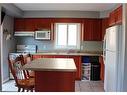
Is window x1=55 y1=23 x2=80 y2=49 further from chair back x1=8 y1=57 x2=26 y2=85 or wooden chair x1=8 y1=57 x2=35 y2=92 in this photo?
wooden chair x1=8 y1=57 x2=35 y2=92

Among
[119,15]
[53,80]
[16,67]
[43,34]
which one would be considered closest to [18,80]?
[16,67]

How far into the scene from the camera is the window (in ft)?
23.8

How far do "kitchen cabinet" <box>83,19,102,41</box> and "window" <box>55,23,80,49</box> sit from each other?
0.35 meters

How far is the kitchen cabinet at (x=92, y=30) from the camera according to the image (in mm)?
6949

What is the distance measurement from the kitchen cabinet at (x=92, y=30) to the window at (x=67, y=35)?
35 cm

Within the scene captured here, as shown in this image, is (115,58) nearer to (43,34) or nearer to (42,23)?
(43,34)

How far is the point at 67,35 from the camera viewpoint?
24.0ft

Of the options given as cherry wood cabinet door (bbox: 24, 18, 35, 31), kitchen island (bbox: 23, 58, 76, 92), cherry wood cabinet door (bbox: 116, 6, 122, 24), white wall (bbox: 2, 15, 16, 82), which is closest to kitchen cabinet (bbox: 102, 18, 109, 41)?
cherry wood cabinet door (bbox: 116, 6, 122, 24)

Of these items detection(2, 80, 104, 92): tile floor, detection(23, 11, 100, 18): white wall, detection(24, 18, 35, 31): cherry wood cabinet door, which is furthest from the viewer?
detection(24, 18, 35, 31): cherry wood cabinet door

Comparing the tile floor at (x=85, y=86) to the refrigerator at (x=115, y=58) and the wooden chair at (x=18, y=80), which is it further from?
the wooden chair at (x=18, y=80)

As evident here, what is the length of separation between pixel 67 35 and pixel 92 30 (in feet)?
2.85

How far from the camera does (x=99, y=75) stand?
6688mm

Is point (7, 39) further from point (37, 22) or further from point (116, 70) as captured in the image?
point (116, 70)

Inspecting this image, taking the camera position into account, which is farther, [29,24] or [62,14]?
[29,24]
